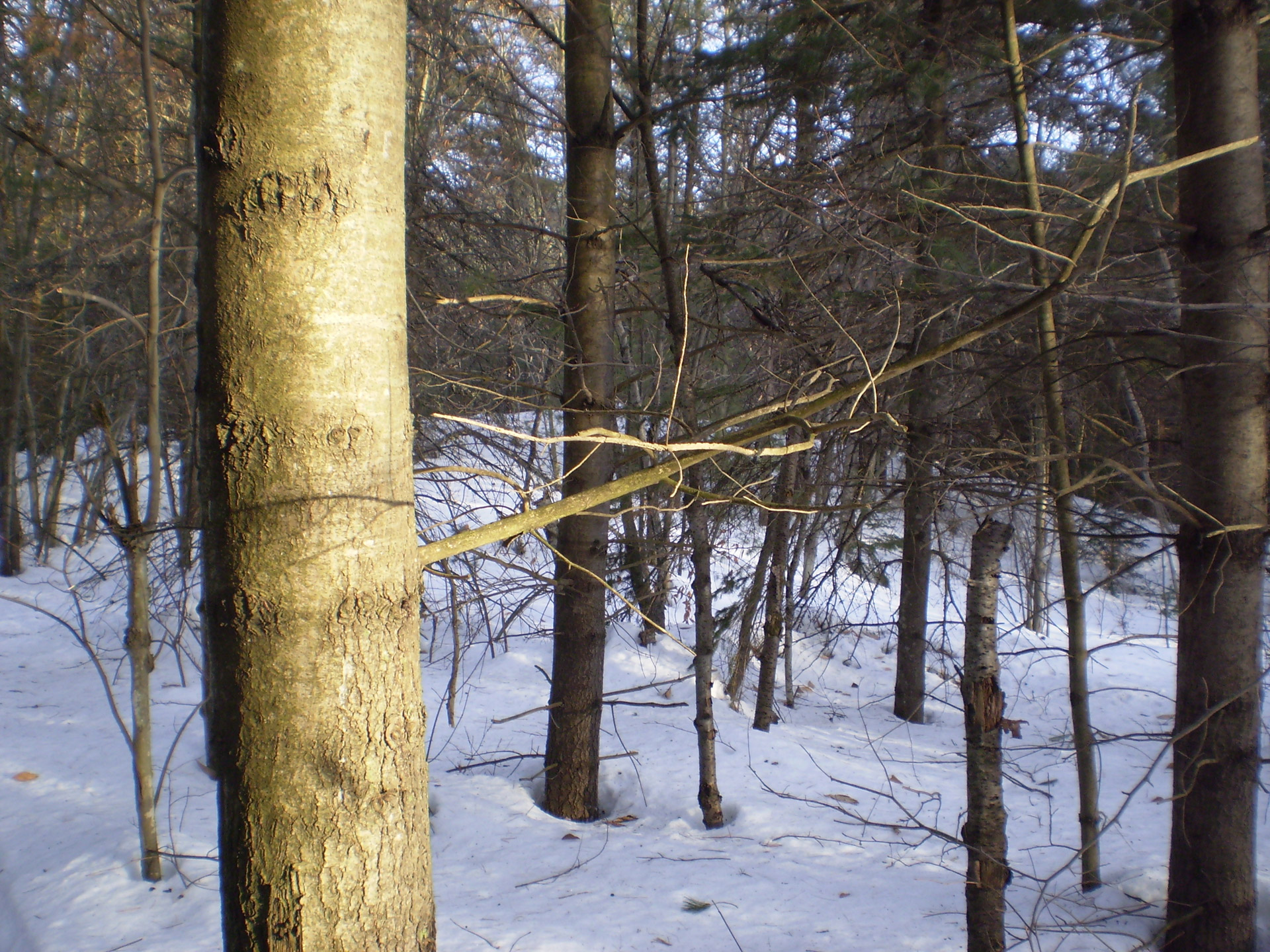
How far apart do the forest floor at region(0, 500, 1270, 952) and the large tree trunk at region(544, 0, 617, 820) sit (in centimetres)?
27

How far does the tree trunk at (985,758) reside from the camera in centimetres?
255

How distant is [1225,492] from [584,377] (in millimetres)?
3290

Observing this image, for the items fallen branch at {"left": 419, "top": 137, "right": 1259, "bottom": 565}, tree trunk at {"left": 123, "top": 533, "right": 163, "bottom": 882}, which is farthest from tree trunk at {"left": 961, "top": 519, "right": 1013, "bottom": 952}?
tree trunk at {"left": 123, "top": 533, "right": 163, "bottom": 882}

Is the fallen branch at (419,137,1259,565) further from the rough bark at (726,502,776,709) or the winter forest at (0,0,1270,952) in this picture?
the rough bark at (726,502,776,709)

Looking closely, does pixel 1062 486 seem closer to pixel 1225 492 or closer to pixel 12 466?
pixel 1225 492

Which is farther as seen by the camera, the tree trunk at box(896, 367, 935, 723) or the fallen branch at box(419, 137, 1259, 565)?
the tree trunk at box(896, 367, 935, 723)

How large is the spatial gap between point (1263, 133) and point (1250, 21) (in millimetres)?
1073

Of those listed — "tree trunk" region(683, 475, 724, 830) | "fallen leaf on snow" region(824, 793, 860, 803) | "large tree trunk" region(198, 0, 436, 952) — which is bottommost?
"fallen leaf on snow" region(824, 793, 860, 803)

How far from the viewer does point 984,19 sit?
18.1 feet

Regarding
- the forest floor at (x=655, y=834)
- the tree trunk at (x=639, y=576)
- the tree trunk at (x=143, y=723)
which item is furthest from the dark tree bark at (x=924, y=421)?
the tree trunk at (x=143, y=723)

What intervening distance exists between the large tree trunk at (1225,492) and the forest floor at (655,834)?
284 millimetres

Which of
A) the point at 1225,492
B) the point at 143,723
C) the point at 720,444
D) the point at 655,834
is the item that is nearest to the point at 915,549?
the point at 1225,492

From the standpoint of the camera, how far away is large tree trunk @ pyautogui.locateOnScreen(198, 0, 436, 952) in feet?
4.09

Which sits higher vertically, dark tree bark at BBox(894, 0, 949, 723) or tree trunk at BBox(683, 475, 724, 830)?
dark tree bark at BBox(894, 0, 949, 723)
